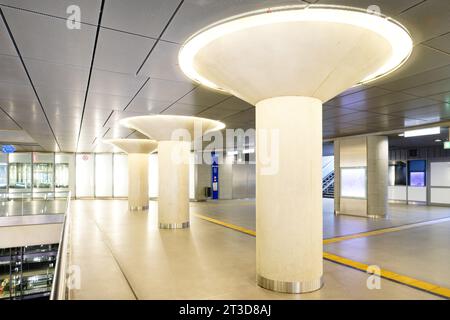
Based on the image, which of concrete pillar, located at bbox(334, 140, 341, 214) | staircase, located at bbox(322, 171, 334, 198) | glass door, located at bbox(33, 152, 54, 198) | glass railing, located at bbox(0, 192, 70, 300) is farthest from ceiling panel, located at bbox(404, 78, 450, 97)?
glass door, located at bbox(33, 152, 54, 198)

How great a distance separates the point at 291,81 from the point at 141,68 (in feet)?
7.44

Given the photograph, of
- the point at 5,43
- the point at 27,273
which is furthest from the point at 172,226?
the point at 27,273

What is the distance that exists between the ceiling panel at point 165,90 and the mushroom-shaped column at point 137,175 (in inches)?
311

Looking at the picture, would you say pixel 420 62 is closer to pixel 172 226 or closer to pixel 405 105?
pixel 405 105

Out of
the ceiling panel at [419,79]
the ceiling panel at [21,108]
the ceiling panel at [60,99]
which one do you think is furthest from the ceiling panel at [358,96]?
the ceiling panel at [21,108]

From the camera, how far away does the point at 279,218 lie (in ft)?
14.2

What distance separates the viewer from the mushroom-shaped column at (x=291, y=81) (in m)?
3.34

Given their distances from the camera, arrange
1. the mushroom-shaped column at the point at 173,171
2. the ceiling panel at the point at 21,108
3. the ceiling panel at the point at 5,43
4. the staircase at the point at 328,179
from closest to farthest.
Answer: the ceiling panel at the point at 5,43, the ceiling panel at the point at 21,108, the mushroom-shaped column at the point at 173,171, the staircase at the point at 328,179

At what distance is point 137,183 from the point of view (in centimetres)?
1459

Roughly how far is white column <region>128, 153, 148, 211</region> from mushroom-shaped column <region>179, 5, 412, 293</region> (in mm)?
10603

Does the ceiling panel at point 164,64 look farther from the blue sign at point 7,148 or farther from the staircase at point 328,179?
the staircase at point 328,179

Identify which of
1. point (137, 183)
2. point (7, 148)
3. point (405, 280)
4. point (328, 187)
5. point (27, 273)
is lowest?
point (27, 273)
